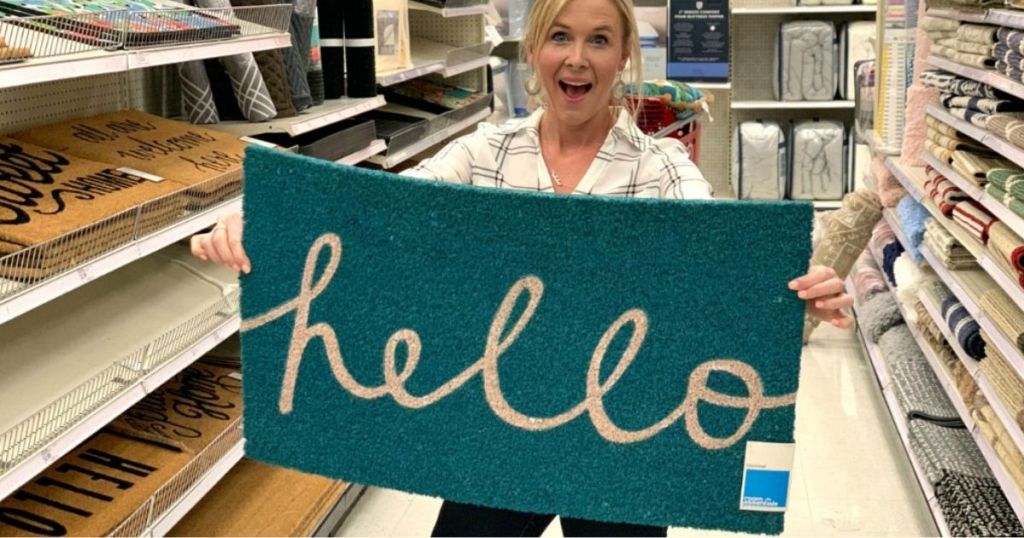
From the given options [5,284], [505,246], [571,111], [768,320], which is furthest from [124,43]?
[768,320]

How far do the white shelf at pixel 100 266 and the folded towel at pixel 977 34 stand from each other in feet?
6.99

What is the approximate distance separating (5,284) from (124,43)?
1.96 ft

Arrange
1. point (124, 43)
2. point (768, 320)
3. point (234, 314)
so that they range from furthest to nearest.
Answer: point (234, 314)
point (124, 43)
point (768, 320)

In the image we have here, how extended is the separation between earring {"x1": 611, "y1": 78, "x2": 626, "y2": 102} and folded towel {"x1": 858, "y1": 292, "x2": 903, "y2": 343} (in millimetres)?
2925

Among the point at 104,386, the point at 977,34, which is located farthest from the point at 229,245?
the point at 977,34

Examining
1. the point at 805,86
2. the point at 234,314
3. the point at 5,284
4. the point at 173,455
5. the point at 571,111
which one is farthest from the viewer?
the point at 805,86

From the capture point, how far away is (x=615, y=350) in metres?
1.39

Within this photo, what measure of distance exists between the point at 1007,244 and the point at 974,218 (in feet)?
1.26

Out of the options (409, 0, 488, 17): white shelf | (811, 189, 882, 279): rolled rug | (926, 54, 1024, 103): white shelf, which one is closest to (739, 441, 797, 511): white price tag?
(926, 54, 1024, 103): white shelf

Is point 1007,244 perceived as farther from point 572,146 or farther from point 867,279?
point 867,279

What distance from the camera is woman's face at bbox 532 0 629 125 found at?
1.83m

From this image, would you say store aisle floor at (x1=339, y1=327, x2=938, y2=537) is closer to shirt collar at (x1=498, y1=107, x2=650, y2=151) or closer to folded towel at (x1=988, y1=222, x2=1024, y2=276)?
folded towel at (x1=988, y1=222, x2=1024, y2=276)

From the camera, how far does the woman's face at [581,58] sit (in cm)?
183

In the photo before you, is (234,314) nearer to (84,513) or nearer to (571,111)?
(84,513)
